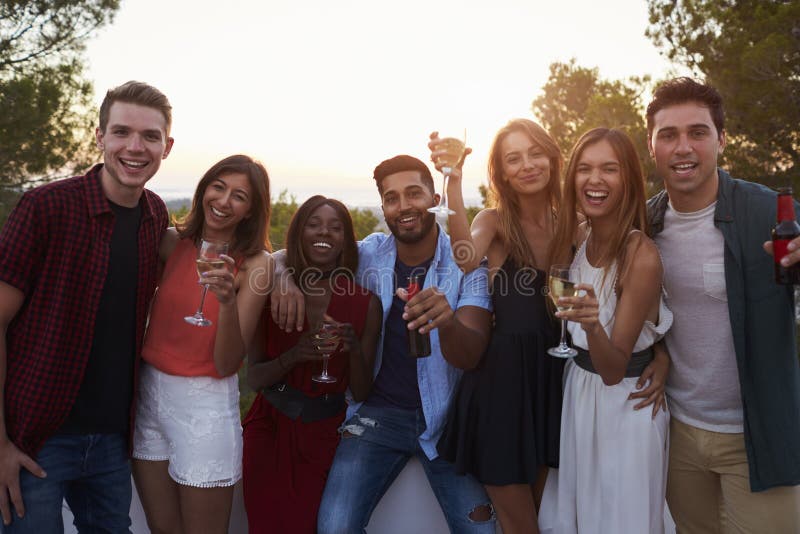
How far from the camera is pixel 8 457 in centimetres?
301

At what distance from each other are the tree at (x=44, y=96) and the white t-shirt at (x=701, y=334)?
1309 centimetres

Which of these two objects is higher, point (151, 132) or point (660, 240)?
point (151, 132)

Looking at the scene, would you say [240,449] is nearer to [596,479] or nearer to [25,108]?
[596,479]

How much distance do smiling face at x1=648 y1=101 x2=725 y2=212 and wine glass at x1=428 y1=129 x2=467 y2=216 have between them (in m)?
1.09

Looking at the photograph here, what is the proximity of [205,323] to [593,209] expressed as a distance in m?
2.10

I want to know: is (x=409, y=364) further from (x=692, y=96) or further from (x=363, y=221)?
(x=363, y=221)

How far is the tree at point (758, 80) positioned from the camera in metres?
11.5

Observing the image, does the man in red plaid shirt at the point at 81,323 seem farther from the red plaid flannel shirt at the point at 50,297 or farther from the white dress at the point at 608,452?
the white dress at the point at 608,452

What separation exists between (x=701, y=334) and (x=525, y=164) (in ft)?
4.46

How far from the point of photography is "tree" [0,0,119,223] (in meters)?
13.4

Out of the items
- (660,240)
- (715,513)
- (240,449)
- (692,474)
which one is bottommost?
(715,513)

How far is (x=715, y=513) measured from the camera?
3.54m

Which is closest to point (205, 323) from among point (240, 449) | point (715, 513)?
point (240, 449)

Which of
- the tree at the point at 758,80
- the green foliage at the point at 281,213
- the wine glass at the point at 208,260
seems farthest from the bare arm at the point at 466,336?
the green foliage at the point at 281,213
